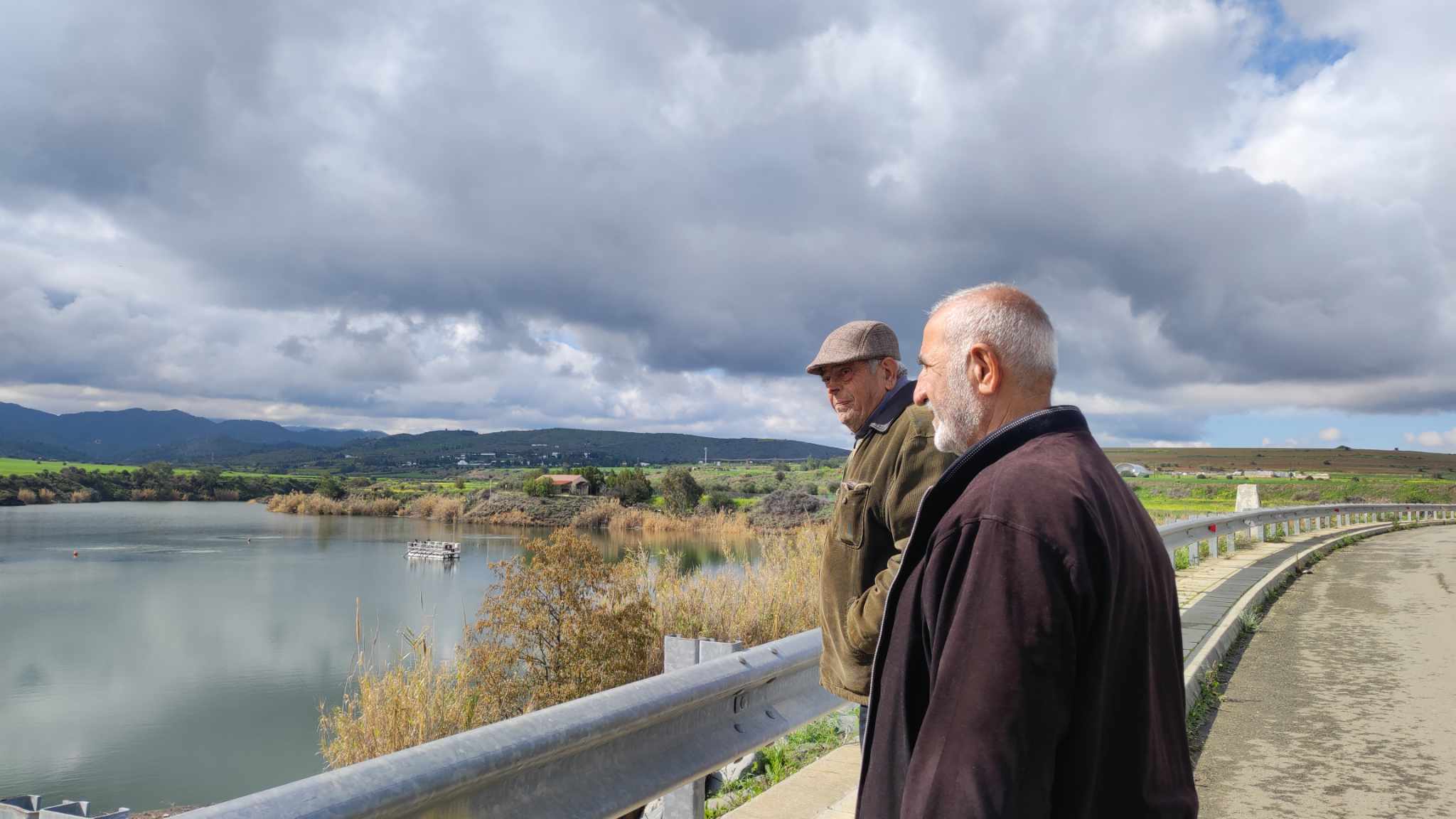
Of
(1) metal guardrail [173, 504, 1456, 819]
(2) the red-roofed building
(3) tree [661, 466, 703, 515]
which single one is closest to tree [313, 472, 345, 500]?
(2) the red-roofed building

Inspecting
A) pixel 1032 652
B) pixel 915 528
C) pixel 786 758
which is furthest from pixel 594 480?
pixel 1032 652

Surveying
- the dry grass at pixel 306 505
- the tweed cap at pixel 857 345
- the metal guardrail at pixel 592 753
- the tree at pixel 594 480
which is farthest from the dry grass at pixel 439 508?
the tweed cap at pixel 857 345

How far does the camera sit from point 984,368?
174cm

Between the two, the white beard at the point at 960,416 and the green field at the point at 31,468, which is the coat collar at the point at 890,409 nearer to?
the white beard at the point at 960,416

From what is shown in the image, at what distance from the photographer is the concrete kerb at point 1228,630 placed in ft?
19.0

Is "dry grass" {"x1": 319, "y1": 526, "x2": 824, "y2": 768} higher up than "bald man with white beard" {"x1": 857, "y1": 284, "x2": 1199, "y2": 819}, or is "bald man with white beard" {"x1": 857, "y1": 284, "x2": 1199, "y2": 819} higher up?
"bald man with white beard" {"x1": 857, "y1": 284, "x2": 1199, "y2": 819}

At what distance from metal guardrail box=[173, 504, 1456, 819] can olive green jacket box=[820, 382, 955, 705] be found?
1.69 feet

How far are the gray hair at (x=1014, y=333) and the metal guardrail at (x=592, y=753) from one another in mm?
1336

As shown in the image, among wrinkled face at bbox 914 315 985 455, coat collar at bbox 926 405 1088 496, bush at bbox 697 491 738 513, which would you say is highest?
wrinkled face at bbox 914 315 985 455

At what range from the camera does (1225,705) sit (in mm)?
5758

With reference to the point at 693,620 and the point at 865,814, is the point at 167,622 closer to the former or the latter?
the point at 693,620

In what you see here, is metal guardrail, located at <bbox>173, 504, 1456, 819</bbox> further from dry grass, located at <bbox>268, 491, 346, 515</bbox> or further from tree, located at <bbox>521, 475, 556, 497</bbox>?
dry grass, located at <bbox>268, 491, 346, 515</bbox>

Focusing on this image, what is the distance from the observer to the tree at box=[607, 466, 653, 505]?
5528 centimetres

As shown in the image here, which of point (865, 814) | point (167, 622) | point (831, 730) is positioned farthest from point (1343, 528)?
point (167, 622)
